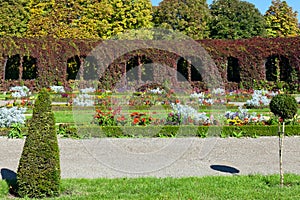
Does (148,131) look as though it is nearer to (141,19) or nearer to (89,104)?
(89,104)

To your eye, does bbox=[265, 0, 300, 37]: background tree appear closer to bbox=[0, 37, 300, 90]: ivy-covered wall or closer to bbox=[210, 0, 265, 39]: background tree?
bbox=[210, 0, 265, 39]: background tree

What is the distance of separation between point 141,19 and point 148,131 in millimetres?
21307

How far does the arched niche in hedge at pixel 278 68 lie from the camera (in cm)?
1995

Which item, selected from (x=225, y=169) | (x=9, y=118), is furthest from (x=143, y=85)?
(x=225, y=169)

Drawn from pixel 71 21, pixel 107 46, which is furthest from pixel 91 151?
pixel 71 21

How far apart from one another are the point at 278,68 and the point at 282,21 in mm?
14282

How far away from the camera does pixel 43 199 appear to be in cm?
480

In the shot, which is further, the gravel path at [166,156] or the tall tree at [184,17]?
the tall tree at [184,17]

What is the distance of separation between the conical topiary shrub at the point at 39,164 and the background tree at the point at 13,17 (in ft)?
80.7

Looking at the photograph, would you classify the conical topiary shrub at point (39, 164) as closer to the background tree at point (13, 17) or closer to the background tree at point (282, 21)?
the background tree at point (13, 17)

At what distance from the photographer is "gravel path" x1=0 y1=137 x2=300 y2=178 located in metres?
6.25

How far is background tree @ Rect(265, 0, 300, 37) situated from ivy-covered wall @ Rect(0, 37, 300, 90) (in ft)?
43.5

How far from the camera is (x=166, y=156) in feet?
23.6

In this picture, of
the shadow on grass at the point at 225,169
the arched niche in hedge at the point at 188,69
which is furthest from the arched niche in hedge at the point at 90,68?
the shadow on grass at the point at 225,169
